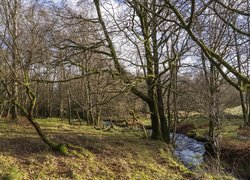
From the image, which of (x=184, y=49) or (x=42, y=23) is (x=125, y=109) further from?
(x=42, y=23)

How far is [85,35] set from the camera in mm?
10484

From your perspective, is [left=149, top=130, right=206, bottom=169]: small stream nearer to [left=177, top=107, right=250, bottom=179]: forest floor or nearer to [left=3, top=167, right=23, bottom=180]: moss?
[left=177, top=107, right=250, bottom=179]: forest floor

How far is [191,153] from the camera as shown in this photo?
13.9 metres

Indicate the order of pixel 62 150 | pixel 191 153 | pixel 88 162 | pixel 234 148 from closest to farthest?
pixel 88 162
pixel 62 150
pixel 234 148
pixel 191 153

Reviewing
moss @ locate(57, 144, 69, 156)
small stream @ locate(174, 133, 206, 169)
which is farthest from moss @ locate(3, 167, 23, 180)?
small stream @ locate(174, 133, 206, 169)

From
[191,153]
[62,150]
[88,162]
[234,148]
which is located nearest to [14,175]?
[62,150]

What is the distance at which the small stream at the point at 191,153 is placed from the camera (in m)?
12.0

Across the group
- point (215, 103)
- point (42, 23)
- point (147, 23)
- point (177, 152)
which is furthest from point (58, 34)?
point (177, 152)

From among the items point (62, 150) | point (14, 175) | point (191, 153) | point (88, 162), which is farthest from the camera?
point (191, 153)

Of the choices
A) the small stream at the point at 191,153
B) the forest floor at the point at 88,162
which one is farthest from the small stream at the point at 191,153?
the forest floor at the point at 88,162

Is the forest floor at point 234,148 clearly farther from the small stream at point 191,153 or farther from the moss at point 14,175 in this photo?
the moss at point 14,175

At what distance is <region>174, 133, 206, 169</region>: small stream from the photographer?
12031 millimetres

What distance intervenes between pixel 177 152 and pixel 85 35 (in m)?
7.98

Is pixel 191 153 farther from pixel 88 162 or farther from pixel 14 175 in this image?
pixel 14 175
